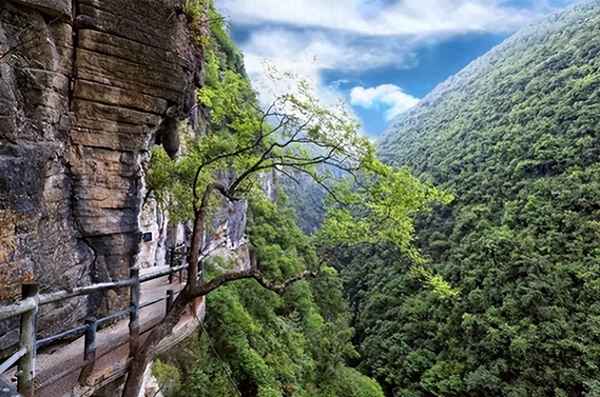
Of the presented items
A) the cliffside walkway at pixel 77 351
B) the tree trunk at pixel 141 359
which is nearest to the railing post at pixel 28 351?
the cliffside walkway at pixel 77 351

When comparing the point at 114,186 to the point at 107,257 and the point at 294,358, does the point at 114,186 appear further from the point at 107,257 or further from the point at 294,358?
the point at 294,358

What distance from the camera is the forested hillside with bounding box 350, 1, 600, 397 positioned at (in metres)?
27.8

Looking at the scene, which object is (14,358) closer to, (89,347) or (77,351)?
(89,347)

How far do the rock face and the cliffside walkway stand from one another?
0.82 metres

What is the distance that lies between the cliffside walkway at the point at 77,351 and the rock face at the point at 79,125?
0.82 m

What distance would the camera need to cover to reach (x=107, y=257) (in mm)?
6551

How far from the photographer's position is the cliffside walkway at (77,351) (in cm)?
274

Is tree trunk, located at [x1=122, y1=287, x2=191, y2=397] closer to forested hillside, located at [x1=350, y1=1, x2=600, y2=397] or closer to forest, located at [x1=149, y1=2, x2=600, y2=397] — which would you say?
forest, located at [x1=149, y1=2, x2=600, y2=397]

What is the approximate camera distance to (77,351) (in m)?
4.85

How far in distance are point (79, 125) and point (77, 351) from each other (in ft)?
10.3

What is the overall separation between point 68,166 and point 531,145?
50.9 m

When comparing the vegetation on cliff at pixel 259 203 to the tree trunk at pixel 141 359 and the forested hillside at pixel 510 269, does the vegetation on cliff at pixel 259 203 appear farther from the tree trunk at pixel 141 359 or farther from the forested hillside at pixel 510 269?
the forested hillside at pixel 510 269

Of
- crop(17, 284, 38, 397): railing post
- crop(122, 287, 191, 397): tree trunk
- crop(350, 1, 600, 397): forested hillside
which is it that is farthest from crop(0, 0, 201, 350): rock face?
crop(350, 1, 600, 397): forested hillside

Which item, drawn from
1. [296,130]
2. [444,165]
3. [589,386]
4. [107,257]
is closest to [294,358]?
[107,257]
